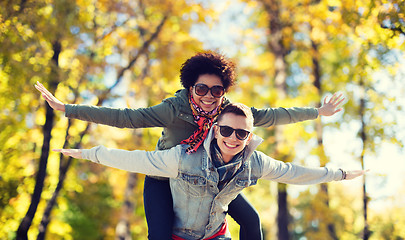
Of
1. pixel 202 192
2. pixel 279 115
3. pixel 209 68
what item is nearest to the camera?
pixel 202 192

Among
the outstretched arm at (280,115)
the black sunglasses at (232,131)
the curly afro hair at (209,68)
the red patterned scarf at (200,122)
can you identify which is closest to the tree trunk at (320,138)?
the outstretched arm at (280,115)

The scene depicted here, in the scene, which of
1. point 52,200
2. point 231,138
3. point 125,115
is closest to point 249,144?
point 231,138

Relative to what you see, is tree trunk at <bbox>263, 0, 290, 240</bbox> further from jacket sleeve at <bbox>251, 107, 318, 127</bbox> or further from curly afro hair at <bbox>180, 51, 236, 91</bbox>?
curly afro hair at <bbox>180, 51, 236, 91</bbox>

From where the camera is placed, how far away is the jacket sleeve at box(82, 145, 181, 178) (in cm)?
283

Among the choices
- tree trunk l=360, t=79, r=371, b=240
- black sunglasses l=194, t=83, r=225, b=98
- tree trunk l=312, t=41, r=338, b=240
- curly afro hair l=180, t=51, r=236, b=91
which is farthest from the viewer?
tree trunk l=312, t=41, r=338, b=240

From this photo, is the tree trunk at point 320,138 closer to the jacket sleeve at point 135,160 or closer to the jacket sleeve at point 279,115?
the jacket sleeve at point 279,115

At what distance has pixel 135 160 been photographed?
284 cm

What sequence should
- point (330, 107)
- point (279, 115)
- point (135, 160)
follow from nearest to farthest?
point (135, 160) → point (279, 115) → point (330, 107)

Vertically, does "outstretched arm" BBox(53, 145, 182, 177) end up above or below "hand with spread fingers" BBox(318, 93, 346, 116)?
below

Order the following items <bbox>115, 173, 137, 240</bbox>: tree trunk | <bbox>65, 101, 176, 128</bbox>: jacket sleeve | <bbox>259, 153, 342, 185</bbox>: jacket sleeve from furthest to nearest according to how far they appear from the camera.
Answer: <bbox>115, 173, 137, 240</bbox>: tree trunk
<bbox>259, 153, 342, 185</bbox>: jacket sleeve
<bbox>65, 101, 176, 128</bbox>: jacket sleeve

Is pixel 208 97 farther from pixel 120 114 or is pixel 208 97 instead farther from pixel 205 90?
pixel 120 114

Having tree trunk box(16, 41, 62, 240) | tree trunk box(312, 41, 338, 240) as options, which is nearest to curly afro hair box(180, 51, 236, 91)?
tree trunk box(16, 41, 62, 240)

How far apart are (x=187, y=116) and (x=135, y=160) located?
1.97 ft

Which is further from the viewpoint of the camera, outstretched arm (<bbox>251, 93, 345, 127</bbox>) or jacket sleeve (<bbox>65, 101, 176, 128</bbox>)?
outstretched arm (<bbox>251, 93, 345, 127</bbox>)
